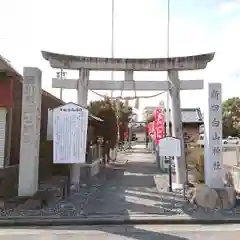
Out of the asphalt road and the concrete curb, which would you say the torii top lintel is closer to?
the concrete curb

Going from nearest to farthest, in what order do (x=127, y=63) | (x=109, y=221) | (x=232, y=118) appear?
(x=109, y=221), (x=127, y=63), (x=232, y=118)

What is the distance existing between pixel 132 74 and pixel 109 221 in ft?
24.1

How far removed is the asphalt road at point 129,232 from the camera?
929 cm

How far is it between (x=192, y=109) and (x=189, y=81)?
40759mm

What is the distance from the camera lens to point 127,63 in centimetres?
1609

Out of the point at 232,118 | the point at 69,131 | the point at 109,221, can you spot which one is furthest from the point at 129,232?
the point at 232,118

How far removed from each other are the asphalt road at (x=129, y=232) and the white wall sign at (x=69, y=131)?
3002mm

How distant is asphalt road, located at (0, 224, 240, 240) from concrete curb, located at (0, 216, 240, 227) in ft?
1.06

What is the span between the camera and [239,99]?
74.4m

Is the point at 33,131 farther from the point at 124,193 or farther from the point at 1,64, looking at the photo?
the point at 124,193

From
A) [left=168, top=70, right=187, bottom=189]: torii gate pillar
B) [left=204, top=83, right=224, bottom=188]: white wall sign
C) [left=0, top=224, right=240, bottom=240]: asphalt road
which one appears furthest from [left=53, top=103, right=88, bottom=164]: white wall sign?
[left=168, top=70, right=187, bottom=189]: torii gate pillar

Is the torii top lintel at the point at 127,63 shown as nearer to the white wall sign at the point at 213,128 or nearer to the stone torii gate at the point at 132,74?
the stone torii gate at the point at 132,74

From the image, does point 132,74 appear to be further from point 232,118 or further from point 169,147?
point 232,118

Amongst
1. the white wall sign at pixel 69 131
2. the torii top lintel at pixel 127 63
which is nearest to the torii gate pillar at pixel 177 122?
the torii top lintel at pixel 127 63
